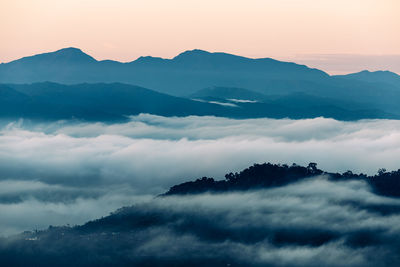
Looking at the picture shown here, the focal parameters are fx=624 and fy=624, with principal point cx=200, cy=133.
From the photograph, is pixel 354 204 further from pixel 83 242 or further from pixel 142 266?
pixel 83 242

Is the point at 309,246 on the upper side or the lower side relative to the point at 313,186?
lower

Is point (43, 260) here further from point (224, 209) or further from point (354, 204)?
point (354, 204)

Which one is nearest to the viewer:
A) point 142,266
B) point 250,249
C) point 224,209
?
point 142,266

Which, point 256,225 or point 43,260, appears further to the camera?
point 256,225

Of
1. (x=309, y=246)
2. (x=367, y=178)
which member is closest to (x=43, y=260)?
(x=309, y=246)

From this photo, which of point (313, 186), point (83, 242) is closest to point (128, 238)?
point (83, 242)

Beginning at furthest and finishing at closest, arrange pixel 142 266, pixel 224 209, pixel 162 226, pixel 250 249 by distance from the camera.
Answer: pixel 224 209, pixel 162 226, pixel 250 249, pixel 142 266
